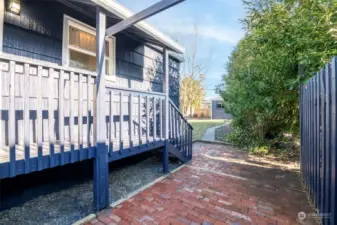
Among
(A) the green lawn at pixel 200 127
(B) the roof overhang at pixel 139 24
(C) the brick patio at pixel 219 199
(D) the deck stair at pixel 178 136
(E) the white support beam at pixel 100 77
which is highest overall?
(B) the roof overhang at pixel 139 24

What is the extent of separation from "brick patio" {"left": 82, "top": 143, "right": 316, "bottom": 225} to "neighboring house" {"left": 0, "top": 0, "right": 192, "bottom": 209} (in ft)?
1.86

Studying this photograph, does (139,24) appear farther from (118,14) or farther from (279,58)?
(279,58)

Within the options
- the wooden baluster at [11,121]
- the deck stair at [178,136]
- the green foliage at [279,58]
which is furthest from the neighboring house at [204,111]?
the wooden baluster at [11,121]

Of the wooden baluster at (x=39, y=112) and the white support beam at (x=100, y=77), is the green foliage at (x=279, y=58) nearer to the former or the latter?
the white support beam at (x=100, y=77)

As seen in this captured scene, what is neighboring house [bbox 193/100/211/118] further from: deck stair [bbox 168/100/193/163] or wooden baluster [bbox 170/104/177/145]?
wooden baluster [bbox 170/104/177/145]

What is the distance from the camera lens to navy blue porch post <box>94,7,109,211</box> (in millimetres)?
2600

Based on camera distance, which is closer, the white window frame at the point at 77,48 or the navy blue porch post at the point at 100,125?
the navy blue porch post at the point at 100,125

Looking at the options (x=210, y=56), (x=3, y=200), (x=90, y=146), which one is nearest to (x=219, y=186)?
(x=90, y=146)

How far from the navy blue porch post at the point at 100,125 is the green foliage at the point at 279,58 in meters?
3.25

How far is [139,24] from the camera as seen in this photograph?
330cm

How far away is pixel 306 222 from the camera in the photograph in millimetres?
2408

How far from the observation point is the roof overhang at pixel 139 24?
2.61 meters

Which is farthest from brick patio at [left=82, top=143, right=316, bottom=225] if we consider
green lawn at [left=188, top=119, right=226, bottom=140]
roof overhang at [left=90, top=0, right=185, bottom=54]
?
green lawn at [left=188, top=119, right=226, bottom=140]

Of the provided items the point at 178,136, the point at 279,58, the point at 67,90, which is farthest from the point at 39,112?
the point at 279,58
